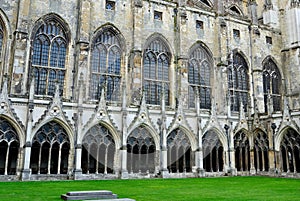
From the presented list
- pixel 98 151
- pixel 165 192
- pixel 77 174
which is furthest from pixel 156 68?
pixel 165 192

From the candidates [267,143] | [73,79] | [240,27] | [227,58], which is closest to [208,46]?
[227,58]

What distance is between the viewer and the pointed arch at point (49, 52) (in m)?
24.2

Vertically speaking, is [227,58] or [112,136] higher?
[227,58]

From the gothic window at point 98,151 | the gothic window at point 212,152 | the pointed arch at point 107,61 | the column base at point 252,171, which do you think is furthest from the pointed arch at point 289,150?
the pointed arch at point 107,61

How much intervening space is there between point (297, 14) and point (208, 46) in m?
11.5

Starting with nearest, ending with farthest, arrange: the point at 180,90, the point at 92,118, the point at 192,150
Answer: the point at 92,118 < the point at 192,150 < the point at 180,90

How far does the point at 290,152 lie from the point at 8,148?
19.0 meters

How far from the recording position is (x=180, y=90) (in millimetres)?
27531

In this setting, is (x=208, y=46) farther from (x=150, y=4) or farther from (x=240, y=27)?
(x=150, y=4)

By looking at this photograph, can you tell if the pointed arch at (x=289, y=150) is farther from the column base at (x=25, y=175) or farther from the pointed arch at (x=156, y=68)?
the column base at (x=25, y=175)

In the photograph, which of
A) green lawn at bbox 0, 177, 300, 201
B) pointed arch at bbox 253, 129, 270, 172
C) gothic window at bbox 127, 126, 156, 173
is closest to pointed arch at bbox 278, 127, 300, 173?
pointed arch at bbox 253, 129, 270, 172

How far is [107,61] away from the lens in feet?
86.9

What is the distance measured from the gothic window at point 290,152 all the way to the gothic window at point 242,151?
2.79 m

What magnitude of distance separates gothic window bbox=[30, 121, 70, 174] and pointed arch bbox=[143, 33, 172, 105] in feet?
30.2
